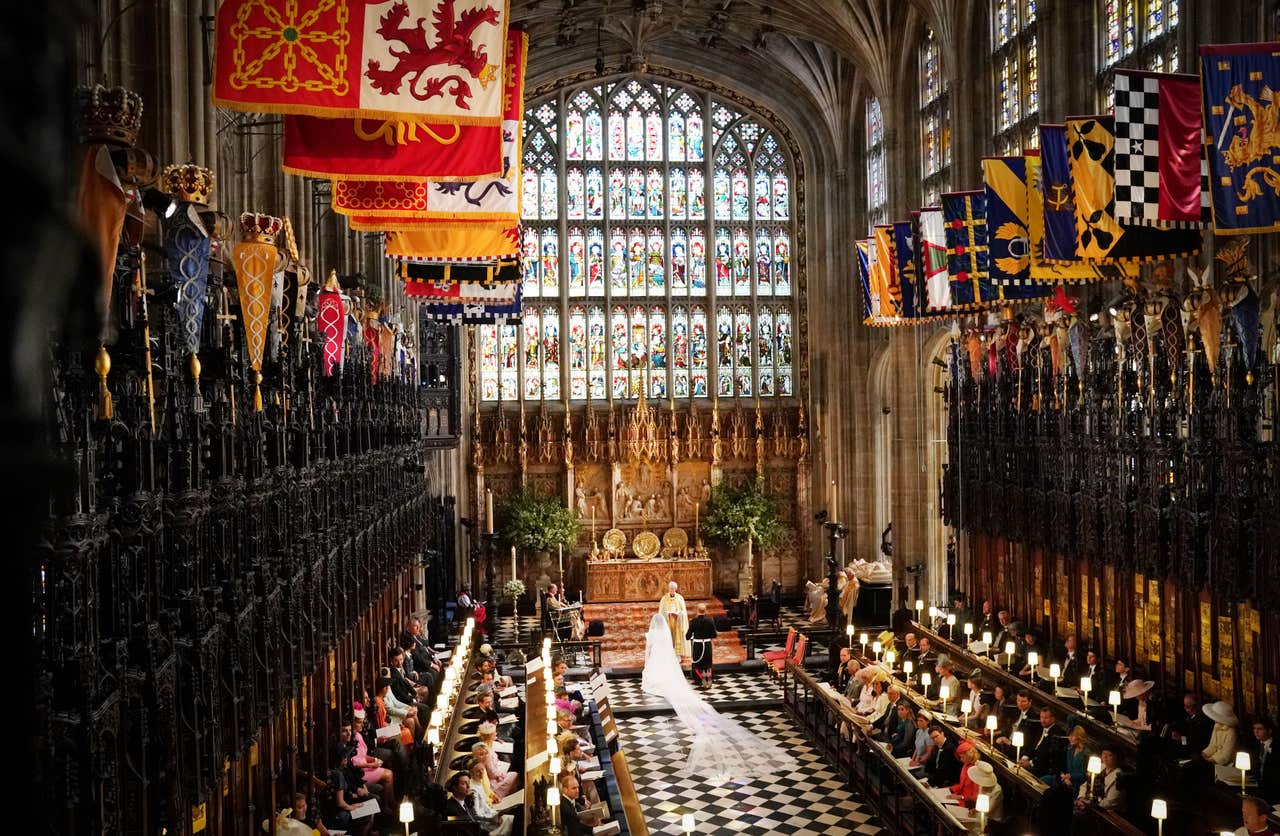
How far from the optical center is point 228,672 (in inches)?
299

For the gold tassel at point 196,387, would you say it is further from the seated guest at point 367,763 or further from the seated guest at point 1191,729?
the seated guest at point 1191,729

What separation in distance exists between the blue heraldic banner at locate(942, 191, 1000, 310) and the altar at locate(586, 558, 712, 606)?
13.9 meters

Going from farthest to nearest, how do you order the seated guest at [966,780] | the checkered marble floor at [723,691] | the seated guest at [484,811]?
the checkered marble floor at [723,691], the seated guest at [966,780], the seated guest at [484,811]

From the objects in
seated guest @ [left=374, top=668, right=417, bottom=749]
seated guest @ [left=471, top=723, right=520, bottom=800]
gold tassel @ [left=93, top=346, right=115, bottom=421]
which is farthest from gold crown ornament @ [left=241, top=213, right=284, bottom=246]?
seated guest @ [left=374, top=668, right=417, bottom=749]

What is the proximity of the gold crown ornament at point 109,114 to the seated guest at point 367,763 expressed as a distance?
26.3ft

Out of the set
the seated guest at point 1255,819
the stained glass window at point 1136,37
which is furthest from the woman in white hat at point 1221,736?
the stained glass window at point 1136,37

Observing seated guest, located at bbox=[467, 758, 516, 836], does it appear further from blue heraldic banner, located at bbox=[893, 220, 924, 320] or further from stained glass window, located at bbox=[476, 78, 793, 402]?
stained glass window, located at bbox=[476, 78, 793, 402]

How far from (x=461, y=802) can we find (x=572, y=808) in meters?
1.14

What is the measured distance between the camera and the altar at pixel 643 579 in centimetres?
2689

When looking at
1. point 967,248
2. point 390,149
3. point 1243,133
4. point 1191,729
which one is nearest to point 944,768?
point 1191,729

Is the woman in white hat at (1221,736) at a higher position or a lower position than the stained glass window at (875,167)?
lower

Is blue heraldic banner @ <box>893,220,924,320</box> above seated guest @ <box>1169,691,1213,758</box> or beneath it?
above

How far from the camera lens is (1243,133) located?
873 centimetres

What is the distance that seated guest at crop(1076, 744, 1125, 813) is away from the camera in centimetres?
983
